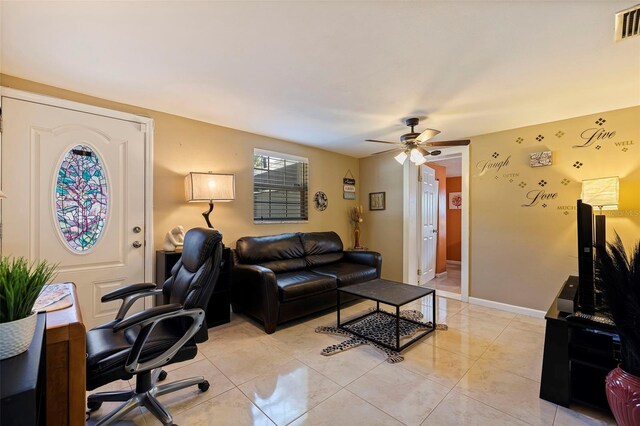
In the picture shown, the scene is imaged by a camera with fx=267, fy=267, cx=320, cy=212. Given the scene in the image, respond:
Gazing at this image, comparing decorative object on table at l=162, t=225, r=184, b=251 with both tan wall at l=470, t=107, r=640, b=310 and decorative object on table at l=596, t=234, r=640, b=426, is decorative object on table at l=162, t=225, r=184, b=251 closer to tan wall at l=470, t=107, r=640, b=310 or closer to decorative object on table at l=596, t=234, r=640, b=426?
decorative object on table at l=596, t=234, r=640, b=426

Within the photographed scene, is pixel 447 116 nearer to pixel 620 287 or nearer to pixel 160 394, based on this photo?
pixel 620 287

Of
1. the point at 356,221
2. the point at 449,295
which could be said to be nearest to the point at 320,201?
the point at 356,221

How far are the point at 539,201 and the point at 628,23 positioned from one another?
2129mm

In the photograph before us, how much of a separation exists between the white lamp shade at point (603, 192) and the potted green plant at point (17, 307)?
4025mm

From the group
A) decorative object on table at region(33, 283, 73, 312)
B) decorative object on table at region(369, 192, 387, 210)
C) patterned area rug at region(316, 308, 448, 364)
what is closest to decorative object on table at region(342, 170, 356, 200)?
decorative object on table at region(369, 192, 387, 210)

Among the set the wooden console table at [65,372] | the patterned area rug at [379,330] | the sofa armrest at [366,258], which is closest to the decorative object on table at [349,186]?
the sofa armrest at [366,258]

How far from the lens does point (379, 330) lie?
275 cm

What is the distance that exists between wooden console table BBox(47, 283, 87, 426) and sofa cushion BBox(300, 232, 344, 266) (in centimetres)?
281

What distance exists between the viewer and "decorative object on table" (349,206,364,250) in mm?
4789

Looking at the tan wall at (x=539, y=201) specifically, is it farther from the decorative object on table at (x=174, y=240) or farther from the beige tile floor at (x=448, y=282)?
the decorative object on table at (x=174, y=240)

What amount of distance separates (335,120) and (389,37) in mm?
1459

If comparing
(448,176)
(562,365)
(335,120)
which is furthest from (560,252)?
(448,176)

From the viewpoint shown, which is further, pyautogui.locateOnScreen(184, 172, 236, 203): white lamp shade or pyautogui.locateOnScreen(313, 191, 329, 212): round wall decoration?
pyautogui.locateOnScreen(313, 191, 329, 212): round wall decoration

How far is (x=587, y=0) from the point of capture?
1.42 metres
